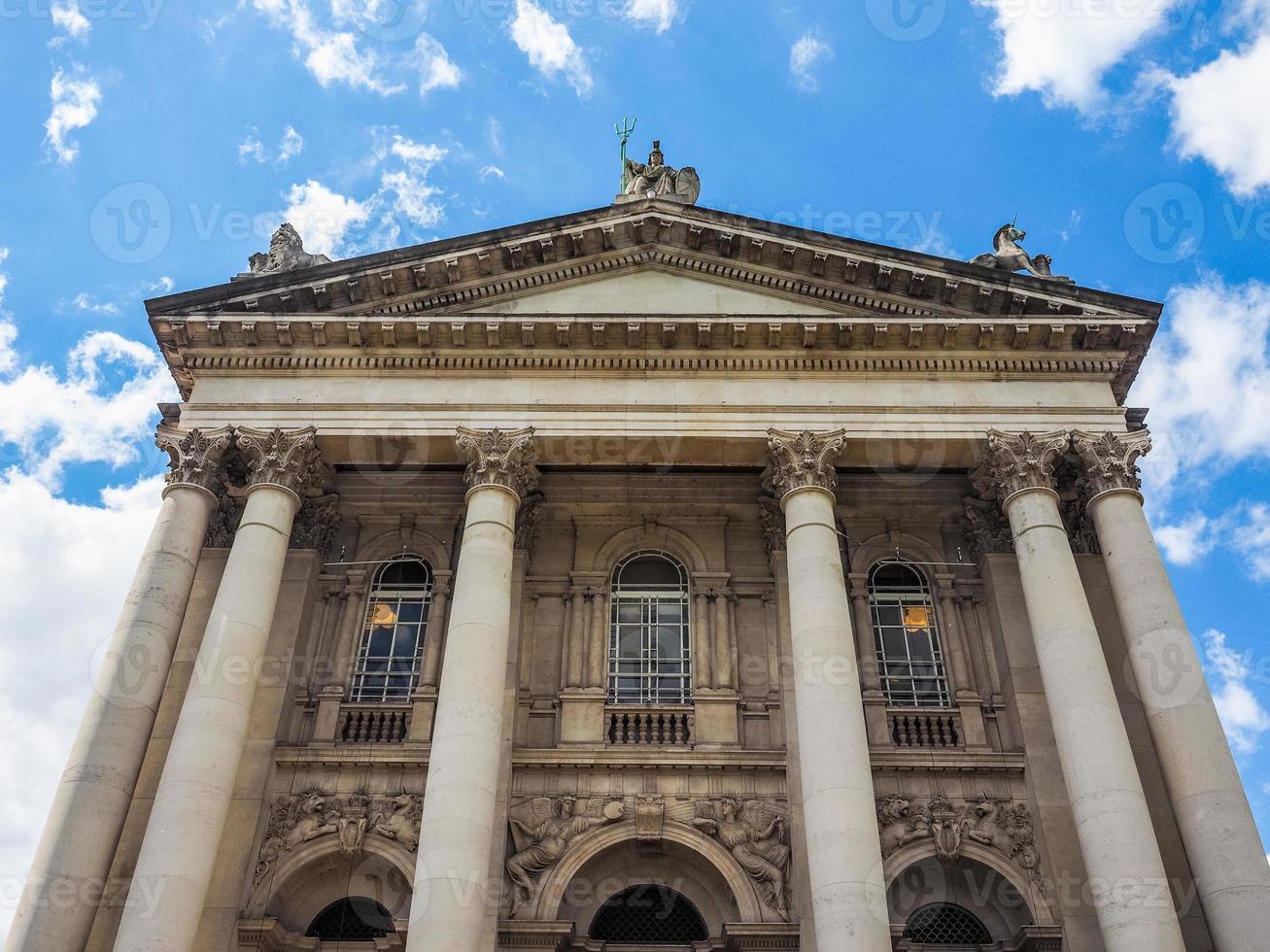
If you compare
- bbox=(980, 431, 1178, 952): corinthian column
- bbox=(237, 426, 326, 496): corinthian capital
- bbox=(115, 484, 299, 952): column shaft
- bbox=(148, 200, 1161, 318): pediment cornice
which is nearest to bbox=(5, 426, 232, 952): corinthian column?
bbox=(237, 426, 326, 496): corinthian capital

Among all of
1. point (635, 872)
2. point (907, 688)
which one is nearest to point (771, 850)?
point (635, 872)

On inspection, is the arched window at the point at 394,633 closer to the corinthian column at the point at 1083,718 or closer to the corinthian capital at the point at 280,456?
the corinthian capital at the point at 280,456

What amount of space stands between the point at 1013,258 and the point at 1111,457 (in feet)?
13.6

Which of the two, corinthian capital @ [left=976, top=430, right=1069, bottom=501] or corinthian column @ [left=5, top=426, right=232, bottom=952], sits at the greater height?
corinthian capital @ [left=976, top=430, right=1069, bottom=501]

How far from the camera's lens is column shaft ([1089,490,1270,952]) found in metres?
13.6

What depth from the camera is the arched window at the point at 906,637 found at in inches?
711

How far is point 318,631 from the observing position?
1858 cm

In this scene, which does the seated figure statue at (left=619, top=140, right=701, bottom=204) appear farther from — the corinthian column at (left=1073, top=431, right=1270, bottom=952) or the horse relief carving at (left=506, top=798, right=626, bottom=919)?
the horse relief carving at (left=506, top=798, right=626, bottom=919)

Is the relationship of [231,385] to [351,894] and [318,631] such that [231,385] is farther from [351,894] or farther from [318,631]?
[351,894]

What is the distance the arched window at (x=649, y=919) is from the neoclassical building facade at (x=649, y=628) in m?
0.05

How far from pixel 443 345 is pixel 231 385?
11.5ft

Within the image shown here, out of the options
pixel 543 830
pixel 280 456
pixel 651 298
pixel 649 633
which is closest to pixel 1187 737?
pixel 649 633

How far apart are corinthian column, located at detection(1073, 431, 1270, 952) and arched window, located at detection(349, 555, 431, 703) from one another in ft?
35.3

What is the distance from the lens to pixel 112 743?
14930 millimetres
